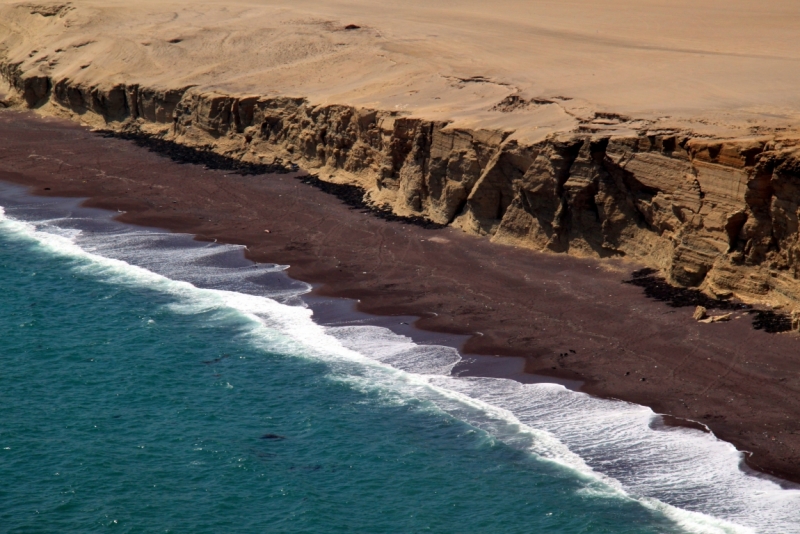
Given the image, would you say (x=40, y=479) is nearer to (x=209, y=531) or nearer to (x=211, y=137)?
(x=209, y=531)

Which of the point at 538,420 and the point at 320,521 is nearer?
the point at 320,521

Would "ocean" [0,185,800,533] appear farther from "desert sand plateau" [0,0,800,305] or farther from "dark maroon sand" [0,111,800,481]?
"desert sand plateau" [0,0,800,305]

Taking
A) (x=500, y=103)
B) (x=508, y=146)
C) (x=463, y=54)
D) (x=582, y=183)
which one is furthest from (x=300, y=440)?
(x=463, y=54)

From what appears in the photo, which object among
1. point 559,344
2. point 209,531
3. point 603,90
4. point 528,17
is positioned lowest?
point 209,531

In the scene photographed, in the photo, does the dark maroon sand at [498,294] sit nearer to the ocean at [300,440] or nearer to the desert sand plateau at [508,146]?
the desert sand plateau at [508,146]

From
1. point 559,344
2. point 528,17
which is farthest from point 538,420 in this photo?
point 528,17

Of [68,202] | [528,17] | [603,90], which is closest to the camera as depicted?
[603,90]

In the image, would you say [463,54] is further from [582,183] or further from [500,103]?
[582,183]

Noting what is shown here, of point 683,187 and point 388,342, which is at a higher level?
point 683,187
